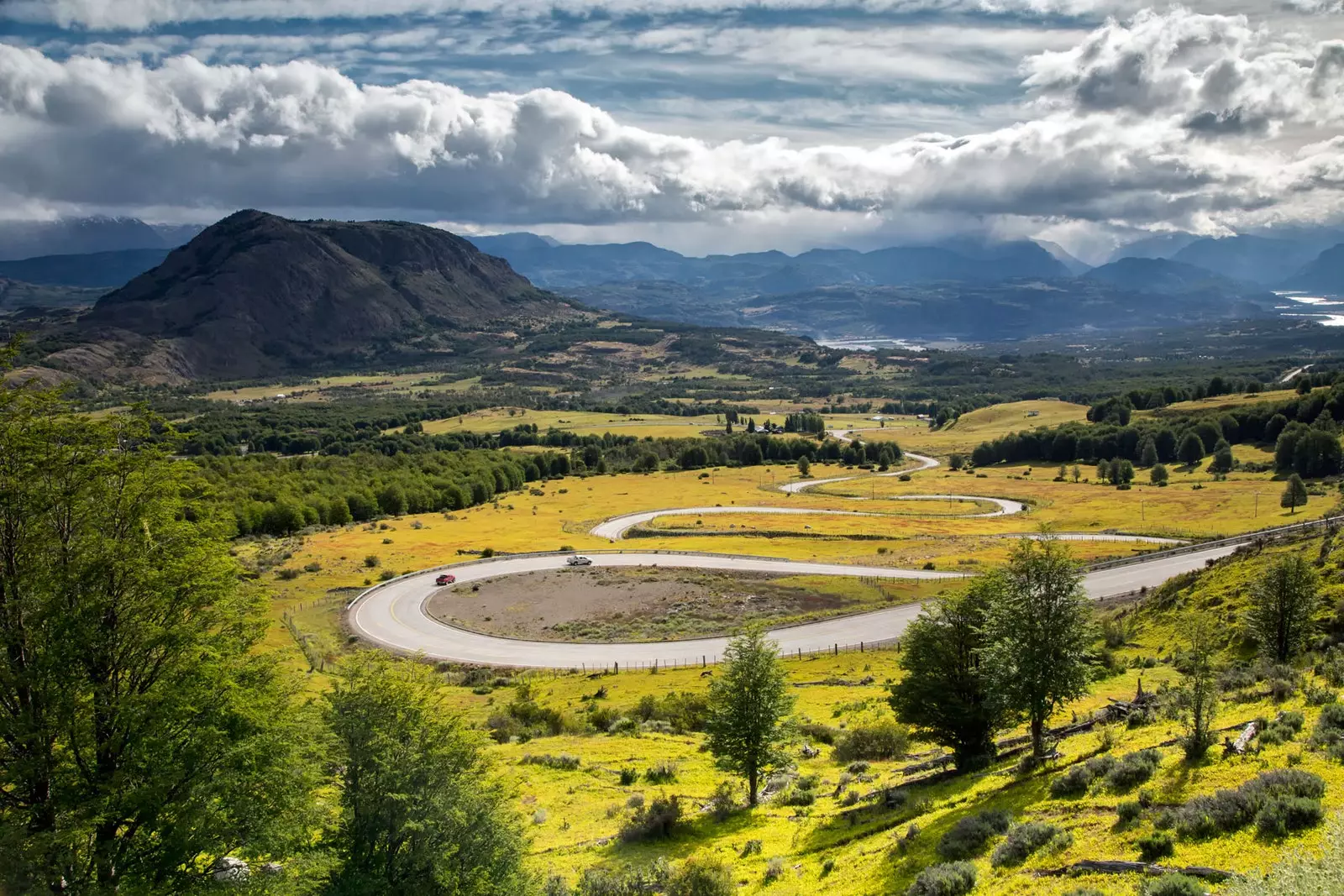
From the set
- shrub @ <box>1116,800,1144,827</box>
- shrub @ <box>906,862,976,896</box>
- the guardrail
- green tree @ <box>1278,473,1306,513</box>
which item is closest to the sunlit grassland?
shrub @ <box>1116,800,1144,827</box>

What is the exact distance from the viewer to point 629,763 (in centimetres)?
3978

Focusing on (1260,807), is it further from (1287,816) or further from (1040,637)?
(1040,637)

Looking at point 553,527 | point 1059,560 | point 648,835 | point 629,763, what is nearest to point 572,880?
point 648,835

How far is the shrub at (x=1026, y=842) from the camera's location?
67.5ft

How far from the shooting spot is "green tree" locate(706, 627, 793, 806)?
3344 centimetres

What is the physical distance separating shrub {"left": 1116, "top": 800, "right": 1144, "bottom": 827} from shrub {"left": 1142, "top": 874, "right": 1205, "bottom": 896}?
4470 millimetres

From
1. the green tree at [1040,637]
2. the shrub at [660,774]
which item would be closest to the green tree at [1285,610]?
the green tree at [1040,637]

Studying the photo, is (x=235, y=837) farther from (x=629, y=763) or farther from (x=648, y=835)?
(x=629, y=763)

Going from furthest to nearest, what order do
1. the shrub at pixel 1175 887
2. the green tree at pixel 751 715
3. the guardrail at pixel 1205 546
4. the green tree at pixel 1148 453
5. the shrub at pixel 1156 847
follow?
the green tree at pixel 1148 453 < the guardrail at pixel 1205 546 < the green tree at pixel 751 715 < the shrub at pixel 1156 847 < the shrub at pixel 1175 887

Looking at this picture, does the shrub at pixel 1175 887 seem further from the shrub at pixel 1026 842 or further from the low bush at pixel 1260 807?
the shrub at pixel 1026 842

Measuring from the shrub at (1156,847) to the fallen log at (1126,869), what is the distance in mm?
415

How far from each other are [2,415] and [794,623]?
61.4m

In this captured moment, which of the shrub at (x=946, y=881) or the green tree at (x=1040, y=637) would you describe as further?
the green tree at (x=1040, y=637)

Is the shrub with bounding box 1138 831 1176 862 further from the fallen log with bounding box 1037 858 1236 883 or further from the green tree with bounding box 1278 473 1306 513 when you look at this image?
the green tree with bounding box 1278 473 1306 513
